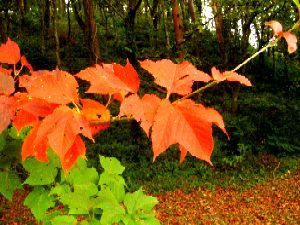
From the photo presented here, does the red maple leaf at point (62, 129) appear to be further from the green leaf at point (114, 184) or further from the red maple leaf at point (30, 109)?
the green leaf at point (114, 184)

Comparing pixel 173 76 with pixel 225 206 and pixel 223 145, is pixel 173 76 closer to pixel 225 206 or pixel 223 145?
pixel 225 206

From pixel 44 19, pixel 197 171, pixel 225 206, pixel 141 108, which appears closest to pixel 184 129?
pixel 141 108

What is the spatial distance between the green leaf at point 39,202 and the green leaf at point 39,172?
6cm

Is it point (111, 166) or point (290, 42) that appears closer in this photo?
point (290, 42)

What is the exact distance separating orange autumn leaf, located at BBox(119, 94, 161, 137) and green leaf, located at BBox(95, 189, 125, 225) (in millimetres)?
772

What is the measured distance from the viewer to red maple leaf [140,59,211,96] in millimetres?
842

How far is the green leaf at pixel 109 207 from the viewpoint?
1449 mm

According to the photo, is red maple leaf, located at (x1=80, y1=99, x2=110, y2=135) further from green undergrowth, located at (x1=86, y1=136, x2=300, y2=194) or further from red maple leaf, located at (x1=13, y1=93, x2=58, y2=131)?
green undergrowth, located at (x1=86, y1=136, x2=300, y2=194)

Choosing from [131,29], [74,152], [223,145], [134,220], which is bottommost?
[223,145]

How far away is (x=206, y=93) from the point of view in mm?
17984

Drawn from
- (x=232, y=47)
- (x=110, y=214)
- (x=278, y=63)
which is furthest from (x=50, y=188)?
(x=278, y=63)

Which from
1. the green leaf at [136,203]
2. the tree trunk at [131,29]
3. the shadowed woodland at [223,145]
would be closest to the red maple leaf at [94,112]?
the green leaf at [136,203]

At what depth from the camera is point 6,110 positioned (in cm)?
88

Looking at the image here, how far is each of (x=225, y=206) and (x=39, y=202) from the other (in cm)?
834
